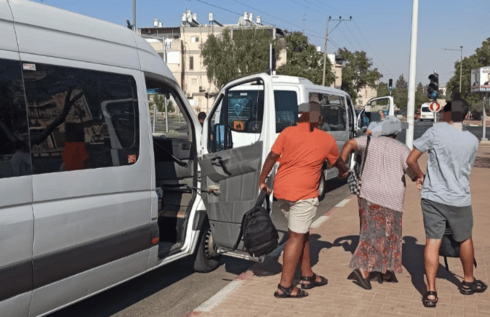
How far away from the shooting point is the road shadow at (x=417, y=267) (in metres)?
6.33

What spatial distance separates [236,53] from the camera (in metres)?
71.9

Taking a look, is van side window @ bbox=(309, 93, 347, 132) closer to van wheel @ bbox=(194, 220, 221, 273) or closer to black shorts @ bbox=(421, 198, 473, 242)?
van wheel @ bbox=(194, 220, 221, 273)

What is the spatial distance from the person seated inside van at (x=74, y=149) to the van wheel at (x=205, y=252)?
2.20 metres

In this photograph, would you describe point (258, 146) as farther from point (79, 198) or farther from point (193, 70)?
point (193, 70)

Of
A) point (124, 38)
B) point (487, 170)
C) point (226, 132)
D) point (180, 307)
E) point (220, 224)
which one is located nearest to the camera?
point (124, 38)

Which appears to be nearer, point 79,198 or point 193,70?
point 79,198

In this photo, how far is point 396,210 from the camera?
5941mm

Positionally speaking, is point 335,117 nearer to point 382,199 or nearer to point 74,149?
point 382,199

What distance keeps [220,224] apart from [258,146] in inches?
39.5

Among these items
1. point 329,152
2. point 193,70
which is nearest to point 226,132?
point 329,152

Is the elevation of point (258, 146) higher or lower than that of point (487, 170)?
higher

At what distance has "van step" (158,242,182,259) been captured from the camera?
6.07 meters

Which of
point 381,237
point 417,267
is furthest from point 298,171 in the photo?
point 417,267

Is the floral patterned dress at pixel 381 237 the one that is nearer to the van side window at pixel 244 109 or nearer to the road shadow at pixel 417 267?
the road shadow at pixel 417 267
